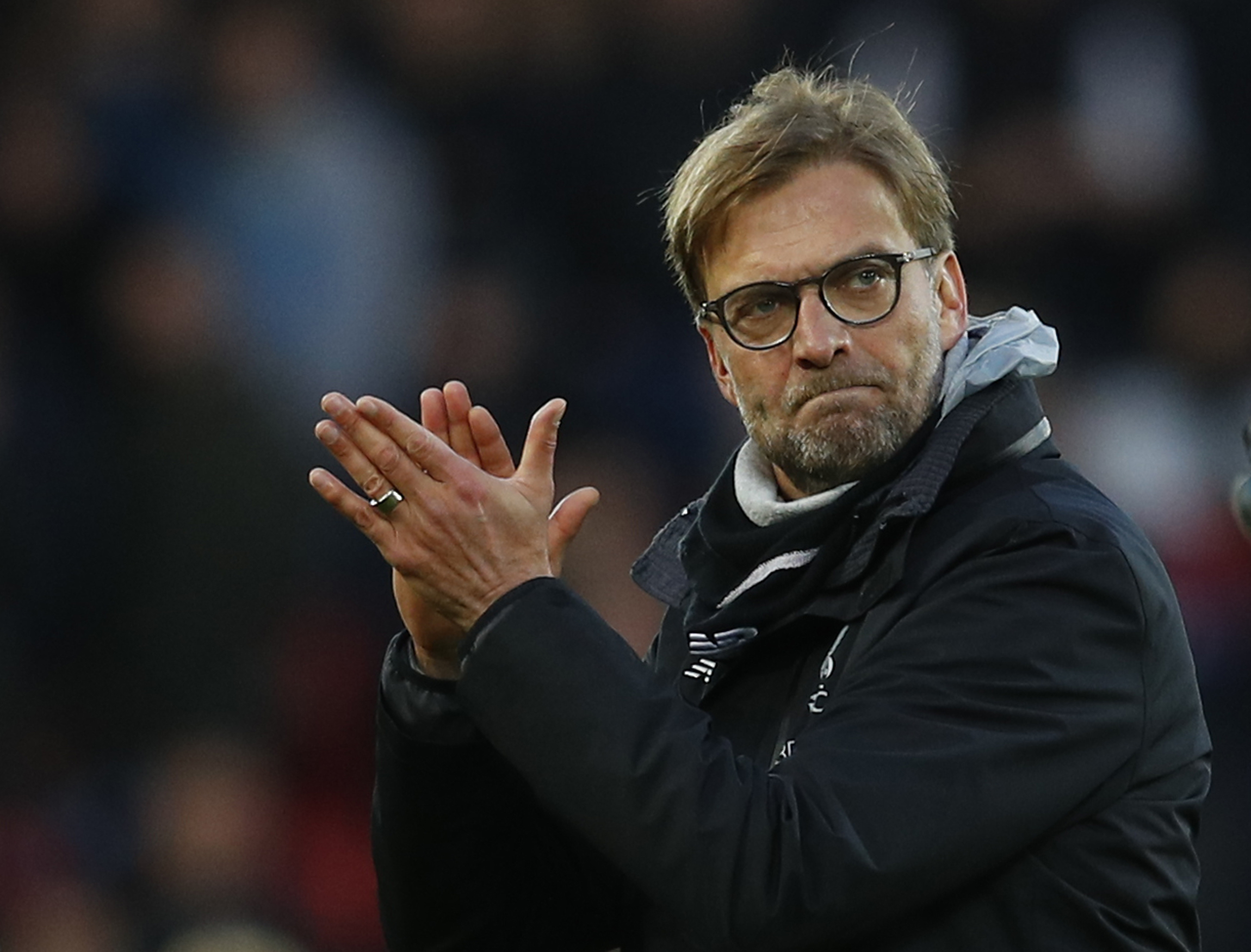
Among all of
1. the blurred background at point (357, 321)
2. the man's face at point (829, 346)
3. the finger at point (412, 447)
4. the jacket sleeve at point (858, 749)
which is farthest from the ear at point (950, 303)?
the blurred background at point (357, 321)

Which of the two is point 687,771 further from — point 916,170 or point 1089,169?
point 1089,169

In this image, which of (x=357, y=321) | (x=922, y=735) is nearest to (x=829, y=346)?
(x=922, y=735)

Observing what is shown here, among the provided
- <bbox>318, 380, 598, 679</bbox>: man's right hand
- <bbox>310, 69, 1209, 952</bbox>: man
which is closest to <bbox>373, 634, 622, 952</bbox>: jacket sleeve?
<bbox>310, 69, 1209, 952</bbox>: man

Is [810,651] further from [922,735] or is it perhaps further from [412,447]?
[412,447]

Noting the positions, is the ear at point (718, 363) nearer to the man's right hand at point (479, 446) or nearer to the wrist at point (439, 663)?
the man's right hand at point (479, 446)

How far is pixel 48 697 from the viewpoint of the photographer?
5.07 metres

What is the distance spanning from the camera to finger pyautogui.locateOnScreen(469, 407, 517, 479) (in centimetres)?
221

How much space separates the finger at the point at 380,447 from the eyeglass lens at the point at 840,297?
1.56 ft

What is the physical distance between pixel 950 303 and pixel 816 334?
0.80ft

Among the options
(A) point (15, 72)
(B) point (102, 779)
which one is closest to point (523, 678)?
(B) point (102, 779)

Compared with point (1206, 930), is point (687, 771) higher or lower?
higher

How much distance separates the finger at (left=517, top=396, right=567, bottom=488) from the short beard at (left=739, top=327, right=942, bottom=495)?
327 mm

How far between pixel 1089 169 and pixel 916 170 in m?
3.15

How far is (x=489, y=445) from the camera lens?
87.2 inches
